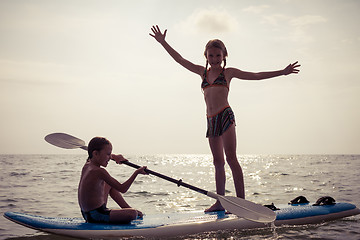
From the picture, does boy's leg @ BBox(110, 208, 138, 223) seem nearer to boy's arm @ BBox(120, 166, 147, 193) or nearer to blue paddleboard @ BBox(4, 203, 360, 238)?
blue paddleboard @ BBox(4, 203, 360, 238)

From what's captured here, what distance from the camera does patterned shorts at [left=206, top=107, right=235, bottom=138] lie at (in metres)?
4.55

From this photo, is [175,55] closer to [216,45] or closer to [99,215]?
[216,45]

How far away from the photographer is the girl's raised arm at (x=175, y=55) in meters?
4.89

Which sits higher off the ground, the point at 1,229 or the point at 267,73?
the point at 267,73

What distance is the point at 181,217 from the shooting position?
449 centimetres

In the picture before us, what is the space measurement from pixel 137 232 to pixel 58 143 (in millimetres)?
1939

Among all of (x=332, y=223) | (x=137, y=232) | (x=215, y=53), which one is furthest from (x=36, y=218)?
(x=332, y=223)

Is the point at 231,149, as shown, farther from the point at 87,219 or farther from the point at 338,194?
the point at 338,194

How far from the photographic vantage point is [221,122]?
460 centimetres


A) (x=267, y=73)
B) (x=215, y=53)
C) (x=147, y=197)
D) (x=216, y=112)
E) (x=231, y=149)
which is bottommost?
(x=147, y=197)

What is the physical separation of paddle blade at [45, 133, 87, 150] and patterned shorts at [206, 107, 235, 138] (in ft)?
5.70

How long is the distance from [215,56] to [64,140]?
7.78 ft

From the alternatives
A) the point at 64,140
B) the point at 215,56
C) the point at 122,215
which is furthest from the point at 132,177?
the point at 215,56

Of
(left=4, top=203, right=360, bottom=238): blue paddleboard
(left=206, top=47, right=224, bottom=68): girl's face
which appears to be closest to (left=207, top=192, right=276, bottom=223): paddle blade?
(left=4, top=203, right=360, bottom=238): blue paddleboard
